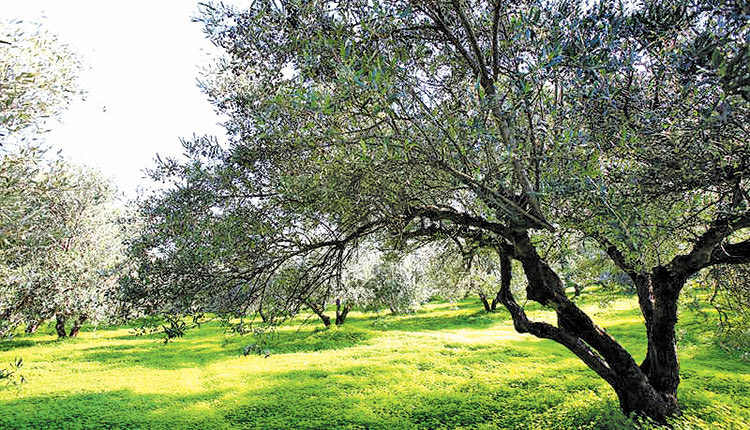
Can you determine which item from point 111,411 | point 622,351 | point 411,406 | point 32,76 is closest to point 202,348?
point 111,411

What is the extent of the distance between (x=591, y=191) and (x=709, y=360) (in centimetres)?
1711

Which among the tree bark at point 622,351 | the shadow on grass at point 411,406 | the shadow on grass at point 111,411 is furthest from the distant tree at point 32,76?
the tree bark at point 622,351

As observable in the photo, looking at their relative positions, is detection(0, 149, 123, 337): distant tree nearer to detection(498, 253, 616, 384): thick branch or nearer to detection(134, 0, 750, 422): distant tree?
detection(134, 0, 750, 422): distant tree

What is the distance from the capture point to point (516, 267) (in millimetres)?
12625

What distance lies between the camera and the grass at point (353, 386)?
10.8m

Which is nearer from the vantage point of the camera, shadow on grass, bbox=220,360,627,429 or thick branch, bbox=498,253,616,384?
thick branch, bbox=498,253,616,384

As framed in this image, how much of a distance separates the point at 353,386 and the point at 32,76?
12.0 m

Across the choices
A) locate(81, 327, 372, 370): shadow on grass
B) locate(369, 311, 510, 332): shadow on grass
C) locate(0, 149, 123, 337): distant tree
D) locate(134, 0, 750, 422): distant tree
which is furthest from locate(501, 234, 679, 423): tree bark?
locate(369, 311, 510, 332): shadow on grass

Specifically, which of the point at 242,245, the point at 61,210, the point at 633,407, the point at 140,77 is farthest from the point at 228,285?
the point at 61,210

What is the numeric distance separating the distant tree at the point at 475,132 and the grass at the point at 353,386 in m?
2.92

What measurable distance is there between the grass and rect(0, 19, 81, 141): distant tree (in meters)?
4.32

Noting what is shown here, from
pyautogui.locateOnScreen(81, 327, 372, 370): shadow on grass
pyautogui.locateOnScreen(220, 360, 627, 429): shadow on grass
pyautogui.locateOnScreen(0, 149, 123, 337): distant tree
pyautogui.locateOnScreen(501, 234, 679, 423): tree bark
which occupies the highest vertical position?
pyautogui.locateOnScreen(0, 149, 123, 337): distant tree

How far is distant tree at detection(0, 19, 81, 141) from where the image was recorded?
21.8ft

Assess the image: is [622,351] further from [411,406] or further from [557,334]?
[411,406]
